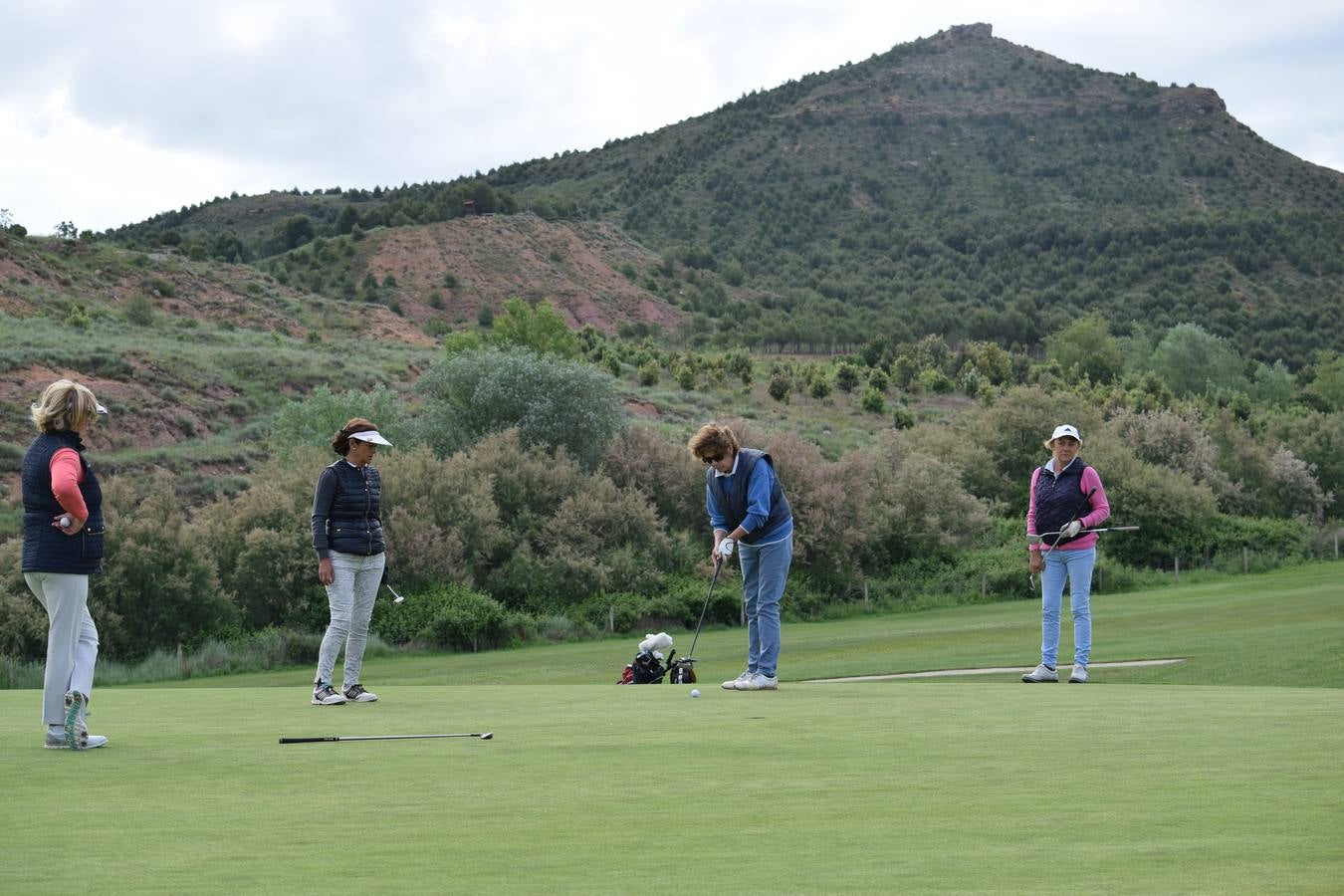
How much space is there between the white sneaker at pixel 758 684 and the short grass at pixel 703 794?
0.33m

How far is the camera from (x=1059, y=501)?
1409cm

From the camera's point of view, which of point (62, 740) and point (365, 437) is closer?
point (62, 740)

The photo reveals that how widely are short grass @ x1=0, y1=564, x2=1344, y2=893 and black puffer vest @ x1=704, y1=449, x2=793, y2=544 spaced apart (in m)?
1.41

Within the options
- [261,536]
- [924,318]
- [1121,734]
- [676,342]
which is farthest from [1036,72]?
[1121,734]

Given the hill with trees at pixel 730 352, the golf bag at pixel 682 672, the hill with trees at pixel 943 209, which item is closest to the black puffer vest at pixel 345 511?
the golf bag at pixel 682 672

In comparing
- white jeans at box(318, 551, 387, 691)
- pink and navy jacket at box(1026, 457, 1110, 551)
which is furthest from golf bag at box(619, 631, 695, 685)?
pink and navy jacket at box(1026, 457, 1110, 551)

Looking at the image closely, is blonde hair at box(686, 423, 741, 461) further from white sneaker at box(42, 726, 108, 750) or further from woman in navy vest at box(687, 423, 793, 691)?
white sneaker at box(42, 726, 108, 750)

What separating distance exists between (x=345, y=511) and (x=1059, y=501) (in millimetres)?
6557

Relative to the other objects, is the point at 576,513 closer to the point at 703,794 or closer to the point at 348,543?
the point at 348,543

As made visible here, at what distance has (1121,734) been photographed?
8.53 metres

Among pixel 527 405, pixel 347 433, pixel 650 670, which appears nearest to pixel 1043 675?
pixel 650 670

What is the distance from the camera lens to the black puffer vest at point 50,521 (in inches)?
352

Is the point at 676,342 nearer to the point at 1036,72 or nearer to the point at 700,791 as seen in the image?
the point at 1036,72

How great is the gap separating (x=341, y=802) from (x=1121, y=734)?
4447 millimetres
